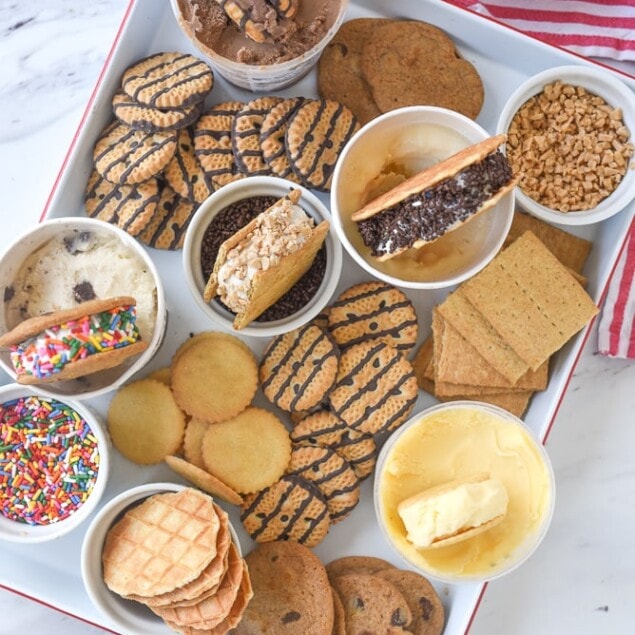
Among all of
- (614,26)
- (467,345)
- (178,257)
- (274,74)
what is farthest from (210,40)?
(614,26)

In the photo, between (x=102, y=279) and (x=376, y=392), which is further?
(x=376, y=392)

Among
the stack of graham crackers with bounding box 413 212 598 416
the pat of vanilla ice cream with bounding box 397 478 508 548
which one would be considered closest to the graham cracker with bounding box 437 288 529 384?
the stack of graham crackers with bounding box 413 212 598 416

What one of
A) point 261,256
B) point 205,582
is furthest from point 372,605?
point 261,256

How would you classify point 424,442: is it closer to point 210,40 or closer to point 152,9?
point 210,40

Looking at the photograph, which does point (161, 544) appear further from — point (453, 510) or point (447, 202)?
point (447, 202)

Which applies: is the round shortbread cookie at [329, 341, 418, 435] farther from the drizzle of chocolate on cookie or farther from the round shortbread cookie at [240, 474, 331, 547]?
the drizzle of chocolate on cookie

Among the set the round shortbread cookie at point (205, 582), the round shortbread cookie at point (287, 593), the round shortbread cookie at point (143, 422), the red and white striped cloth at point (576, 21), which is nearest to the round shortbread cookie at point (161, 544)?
the round shortbread cookie at point (205, 582)
